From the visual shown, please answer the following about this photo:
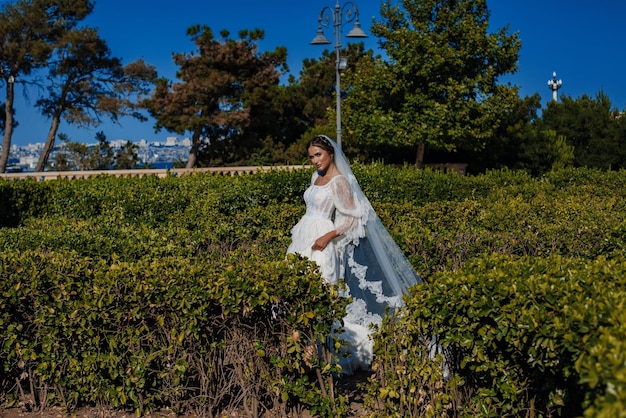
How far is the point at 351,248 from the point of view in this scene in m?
5.39

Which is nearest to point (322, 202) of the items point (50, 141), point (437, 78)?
point (437, 78)

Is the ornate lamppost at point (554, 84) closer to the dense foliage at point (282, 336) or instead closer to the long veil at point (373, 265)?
the long veil at point (373, 265)

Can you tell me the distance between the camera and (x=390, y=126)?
21.6 meters

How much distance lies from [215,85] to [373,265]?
26.4 metres

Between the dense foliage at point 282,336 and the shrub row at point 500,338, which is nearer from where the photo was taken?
the shrub row at point 500,338

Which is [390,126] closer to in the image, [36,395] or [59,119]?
[36,395]

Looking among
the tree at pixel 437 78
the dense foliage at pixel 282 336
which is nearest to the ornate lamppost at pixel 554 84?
the tree at pixel 437 78

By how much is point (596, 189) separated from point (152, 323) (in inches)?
370

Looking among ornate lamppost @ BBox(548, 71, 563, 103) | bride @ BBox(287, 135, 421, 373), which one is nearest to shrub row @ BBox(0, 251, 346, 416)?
bride @ BBox(287, 135, 421, 373)

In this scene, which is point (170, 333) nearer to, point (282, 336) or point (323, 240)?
point (282, 336)

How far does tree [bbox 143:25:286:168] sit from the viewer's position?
3077 cm

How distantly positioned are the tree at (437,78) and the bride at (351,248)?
53.3 ft

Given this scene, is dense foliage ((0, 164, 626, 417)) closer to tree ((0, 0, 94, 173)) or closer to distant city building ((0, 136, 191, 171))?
distant city building ((0, 136, 191, 171))

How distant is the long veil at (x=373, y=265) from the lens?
206 inches
